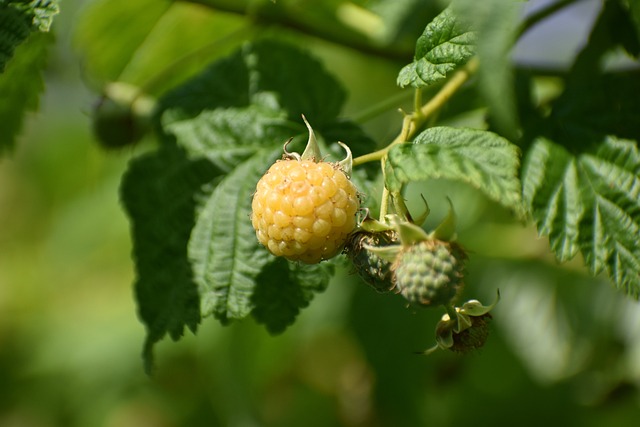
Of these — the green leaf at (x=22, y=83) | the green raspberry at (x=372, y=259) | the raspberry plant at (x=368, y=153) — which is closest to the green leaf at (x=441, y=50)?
the raspberry plant at (x=368, y=153)

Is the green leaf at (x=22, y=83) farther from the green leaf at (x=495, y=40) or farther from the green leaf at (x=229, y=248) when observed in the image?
the green leaf at (x=495, y=40)

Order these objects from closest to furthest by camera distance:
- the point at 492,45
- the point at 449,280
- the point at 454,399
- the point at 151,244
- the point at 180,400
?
the point at 492,45
the point at 449,280
the point at 151,244
the point at 454,399
the point at 180,400

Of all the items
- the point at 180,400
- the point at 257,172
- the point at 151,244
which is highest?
the point at 257,172

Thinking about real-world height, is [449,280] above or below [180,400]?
above

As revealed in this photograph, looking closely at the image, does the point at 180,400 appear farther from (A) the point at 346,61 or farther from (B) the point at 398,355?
(A) the point at 346,61

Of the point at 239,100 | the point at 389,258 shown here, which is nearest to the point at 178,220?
the point at 239,100

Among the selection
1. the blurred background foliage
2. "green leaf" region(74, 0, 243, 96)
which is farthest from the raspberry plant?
"green leaf" region(74, 0, 243, 96)

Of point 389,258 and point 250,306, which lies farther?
point 250,306

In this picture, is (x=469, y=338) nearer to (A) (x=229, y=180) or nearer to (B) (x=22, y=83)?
(A) (x=229, y=180)
